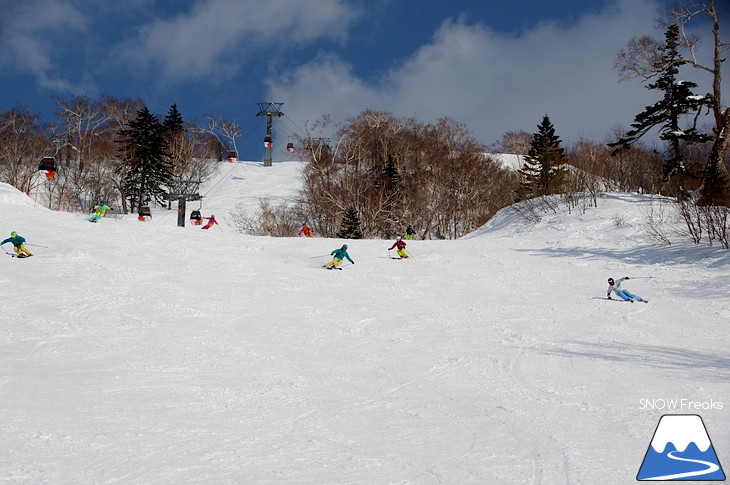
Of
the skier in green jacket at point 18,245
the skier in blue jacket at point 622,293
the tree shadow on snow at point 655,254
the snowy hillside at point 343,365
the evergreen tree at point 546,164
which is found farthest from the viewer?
the evergreen tree at point 546,164

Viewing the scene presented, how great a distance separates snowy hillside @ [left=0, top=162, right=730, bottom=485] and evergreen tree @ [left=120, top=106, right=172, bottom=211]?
29.6m

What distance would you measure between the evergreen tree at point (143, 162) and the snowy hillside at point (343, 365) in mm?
29568

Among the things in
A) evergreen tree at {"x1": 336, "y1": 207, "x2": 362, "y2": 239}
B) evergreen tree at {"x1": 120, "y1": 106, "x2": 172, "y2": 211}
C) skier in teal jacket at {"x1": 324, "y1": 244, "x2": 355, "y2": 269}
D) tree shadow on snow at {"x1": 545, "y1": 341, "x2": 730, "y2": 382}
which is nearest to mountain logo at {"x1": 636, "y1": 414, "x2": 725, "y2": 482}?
tree shadow on snow at {"x1": 545, "y1": 341, "x2": 730, "y2": 382}

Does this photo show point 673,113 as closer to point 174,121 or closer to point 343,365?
point 343,365

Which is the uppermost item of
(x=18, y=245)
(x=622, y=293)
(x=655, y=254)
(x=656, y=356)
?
(x=655, y=254)

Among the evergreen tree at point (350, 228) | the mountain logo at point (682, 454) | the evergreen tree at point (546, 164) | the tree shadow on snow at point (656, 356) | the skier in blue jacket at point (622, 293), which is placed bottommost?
the mountain logo at point (682, 454)

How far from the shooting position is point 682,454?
5.27 metres


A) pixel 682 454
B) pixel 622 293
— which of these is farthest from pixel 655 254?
pixel 682 454

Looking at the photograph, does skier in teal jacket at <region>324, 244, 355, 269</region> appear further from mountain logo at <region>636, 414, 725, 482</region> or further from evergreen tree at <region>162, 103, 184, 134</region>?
evergreen tree at <region>162, 103, 184, 134</region>

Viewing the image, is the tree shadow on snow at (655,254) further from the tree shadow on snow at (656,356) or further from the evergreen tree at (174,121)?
the evergreen tree at (174,121)

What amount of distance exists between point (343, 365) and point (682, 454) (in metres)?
5.32

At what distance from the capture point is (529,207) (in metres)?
31.6

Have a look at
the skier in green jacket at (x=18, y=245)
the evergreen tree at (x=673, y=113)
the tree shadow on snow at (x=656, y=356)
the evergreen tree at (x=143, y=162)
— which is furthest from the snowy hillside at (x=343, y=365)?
the evergreen tree at (x=143, y=162)

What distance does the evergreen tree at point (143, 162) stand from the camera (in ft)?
155
